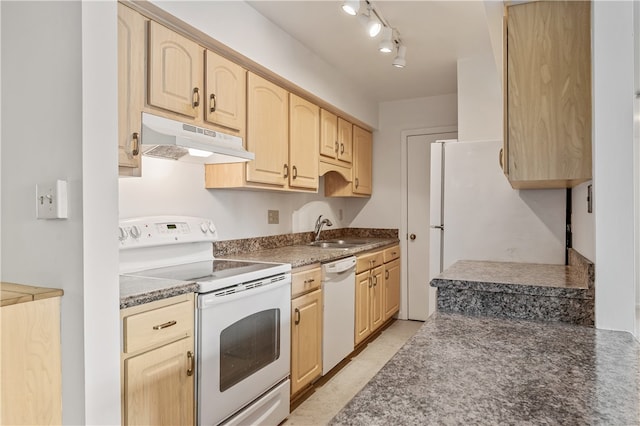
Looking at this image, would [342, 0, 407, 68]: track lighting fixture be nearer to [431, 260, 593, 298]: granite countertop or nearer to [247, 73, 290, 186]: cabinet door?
[247, 73, 290, 186]: cabinet door

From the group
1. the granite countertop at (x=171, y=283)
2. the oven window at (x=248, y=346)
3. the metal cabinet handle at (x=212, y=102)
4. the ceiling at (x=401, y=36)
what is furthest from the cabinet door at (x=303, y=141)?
the oven window at (x=248, y=346)

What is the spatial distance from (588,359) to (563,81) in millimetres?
1032

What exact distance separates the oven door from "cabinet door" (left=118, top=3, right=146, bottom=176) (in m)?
0.68

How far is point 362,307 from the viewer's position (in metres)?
3.50

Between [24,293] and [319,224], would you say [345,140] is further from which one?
[24,293]

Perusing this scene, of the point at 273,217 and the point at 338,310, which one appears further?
the point at 273,217

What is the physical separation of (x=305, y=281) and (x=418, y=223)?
221 centimetres

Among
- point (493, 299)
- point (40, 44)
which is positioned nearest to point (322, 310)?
point (493, 299)

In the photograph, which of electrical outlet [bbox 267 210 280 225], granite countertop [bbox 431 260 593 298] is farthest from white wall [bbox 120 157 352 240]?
granite countertop [bbox 431 260 593 298]

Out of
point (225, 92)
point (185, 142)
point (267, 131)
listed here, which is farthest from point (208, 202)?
point (185, 142)

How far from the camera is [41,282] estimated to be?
4.14ft

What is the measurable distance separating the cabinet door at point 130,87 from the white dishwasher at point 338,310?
1463 millimetres

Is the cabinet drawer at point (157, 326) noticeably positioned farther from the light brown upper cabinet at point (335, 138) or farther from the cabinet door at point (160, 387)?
the light brown upper cabinet at point (335, 138)

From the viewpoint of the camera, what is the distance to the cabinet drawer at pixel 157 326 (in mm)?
1441
